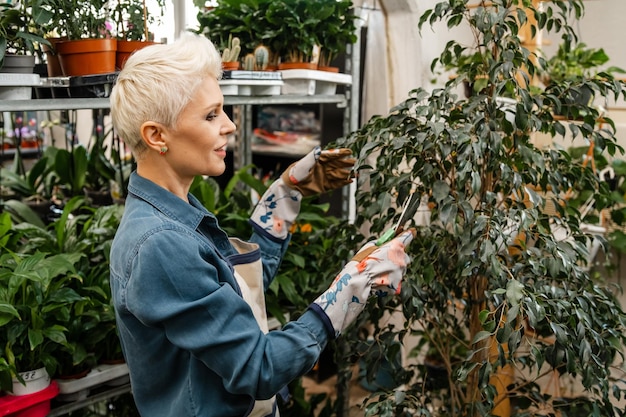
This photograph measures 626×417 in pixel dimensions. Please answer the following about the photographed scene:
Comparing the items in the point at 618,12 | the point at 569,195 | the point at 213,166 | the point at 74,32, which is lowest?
the point at 569,195

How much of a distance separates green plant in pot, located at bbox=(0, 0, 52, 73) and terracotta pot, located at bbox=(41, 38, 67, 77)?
0.17 feet

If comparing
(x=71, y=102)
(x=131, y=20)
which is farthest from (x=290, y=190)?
(x=131, y=20)

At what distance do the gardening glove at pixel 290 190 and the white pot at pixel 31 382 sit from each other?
0.70 metres

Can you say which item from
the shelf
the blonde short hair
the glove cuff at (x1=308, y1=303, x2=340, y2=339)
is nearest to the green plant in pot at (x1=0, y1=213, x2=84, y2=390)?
the shelf

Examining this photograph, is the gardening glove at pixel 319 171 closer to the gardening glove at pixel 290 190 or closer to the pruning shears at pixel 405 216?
the gardening glove at pixel 290 190

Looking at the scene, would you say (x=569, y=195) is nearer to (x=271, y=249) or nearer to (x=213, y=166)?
(x=271, y=249)

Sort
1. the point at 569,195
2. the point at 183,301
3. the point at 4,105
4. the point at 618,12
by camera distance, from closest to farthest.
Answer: the point at 183,301 → the point at 4,105 → the point at 569,195 → the point at 618,12

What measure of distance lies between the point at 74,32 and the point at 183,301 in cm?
99

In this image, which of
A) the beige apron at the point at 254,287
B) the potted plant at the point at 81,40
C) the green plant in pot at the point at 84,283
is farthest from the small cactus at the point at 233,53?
the beige apron at the point at 254,287

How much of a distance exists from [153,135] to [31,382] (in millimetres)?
869

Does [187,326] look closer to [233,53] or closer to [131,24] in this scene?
[131,24]

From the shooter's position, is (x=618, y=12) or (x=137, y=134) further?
(x=618, y=12)

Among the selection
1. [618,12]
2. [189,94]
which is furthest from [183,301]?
[618,12]

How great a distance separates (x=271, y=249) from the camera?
5.81 ft
